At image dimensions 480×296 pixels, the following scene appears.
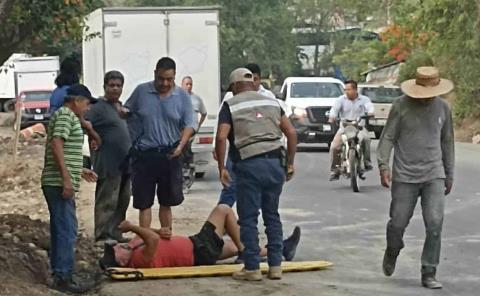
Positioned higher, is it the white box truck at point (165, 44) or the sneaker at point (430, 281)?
the white box truck at point (165, 44)

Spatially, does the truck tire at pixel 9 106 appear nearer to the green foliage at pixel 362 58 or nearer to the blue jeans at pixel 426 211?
the green foliage at pixel 362 58

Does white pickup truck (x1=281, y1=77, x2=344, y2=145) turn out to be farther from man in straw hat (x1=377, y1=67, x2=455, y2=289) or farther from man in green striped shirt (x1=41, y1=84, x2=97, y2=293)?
man in green striped shirt (x1=41, y1=84, x2=97, y2=293)

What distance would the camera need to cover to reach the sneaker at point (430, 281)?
916 cm

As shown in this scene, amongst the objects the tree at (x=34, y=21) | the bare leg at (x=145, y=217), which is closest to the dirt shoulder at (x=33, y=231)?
the bare leg at (x=145, y=217)

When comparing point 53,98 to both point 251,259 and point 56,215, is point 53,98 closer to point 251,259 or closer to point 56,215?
point 56,215

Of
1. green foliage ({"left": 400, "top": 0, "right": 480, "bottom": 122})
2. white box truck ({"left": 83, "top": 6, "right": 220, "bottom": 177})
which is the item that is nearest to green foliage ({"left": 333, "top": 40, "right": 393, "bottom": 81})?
green foliage ({"left": 400, "top": 0, "right": 480, "bottom": 122})

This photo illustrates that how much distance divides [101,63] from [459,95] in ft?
63.4

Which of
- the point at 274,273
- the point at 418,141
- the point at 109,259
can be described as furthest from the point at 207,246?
the point at 418,141

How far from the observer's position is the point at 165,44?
67.5 feet

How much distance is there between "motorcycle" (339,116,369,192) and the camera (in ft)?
59.4

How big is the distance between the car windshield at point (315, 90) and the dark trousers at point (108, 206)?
61.1 feet

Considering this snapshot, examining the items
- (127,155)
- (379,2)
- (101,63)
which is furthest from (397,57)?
(127,155)

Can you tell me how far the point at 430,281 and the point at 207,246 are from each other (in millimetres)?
2089

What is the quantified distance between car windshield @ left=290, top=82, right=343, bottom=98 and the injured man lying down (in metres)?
20.1
